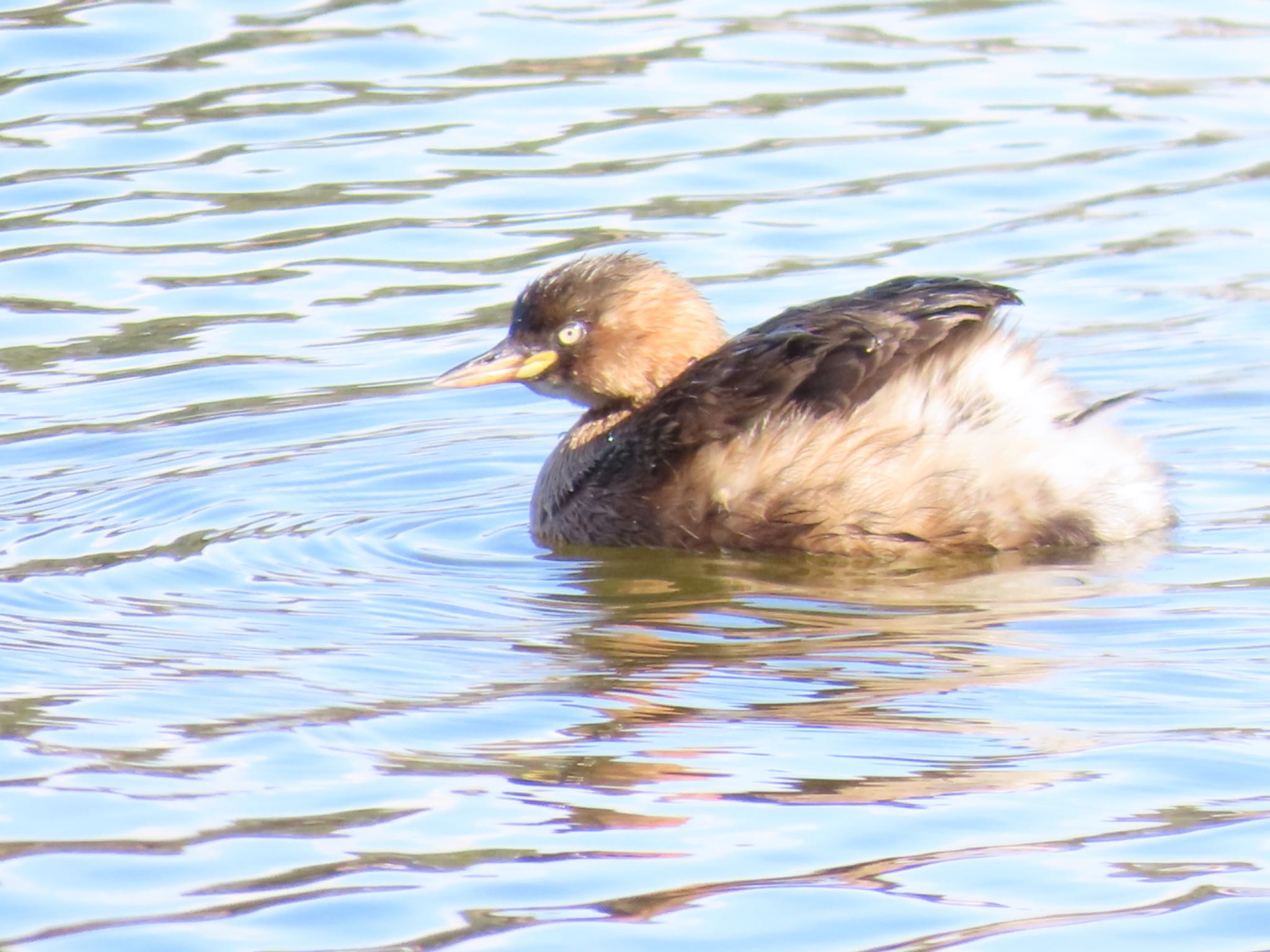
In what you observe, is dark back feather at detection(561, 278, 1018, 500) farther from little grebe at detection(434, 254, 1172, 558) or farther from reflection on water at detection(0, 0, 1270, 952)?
reflection on water at detection(0, 0, 1270, 952)

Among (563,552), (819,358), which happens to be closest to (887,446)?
(819,358)

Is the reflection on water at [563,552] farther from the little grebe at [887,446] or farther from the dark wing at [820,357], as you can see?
the dark wing at [820,357]

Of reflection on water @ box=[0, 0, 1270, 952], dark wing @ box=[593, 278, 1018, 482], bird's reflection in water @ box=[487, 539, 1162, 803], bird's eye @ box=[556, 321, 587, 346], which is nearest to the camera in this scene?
reflection on water @ box=[0, 0, 1270, 952]

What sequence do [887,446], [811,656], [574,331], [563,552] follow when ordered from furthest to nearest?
[574,331], [563,552], [887,446], [811,656]

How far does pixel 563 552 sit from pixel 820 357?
3.33ft

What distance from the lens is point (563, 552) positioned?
7.38 metres

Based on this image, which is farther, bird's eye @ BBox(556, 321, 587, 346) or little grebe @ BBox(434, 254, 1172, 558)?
bird's eye @ BBox(556, 321, 587, 346)

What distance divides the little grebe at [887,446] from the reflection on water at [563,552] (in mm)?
123

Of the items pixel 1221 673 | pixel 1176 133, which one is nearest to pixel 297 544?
pixel 1221 673

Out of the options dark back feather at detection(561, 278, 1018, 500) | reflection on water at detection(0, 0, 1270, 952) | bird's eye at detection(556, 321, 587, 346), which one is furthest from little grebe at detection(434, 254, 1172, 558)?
bird's eye at detection(556, 321, 587, 346)

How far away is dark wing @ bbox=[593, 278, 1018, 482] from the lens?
22.5ft

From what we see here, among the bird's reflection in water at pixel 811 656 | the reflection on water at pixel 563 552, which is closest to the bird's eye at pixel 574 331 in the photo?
the reflection on water at pixel 563 552

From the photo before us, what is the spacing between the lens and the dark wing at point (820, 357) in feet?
22.5

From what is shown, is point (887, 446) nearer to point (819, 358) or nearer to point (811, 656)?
point (819, 358)
